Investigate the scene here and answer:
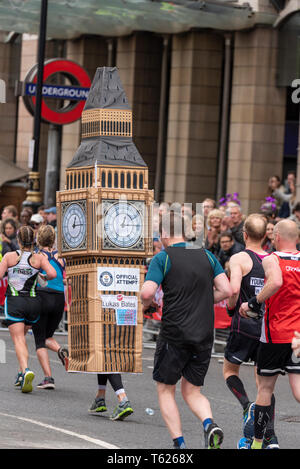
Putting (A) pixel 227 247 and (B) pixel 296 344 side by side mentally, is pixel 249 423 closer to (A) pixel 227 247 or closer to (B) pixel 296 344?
(B) pixel 296 344

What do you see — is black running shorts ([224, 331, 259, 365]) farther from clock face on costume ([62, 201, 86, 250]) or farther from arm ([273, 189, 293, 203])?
arm ([273, 189, 293, 203])

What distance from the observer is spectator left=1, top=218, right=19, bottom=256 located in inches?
756

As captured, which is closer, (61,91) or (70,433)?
(70,433)

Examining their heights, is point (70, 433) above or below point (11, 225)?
below

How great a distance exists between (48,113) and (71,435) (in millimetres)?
19040

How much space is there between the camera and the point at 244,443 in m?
9.28

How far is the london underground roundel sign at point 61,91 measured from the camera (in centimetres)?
2686

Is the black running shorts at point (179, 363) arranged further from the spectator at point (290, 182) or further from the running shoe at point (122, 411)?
the spectator at point (290, 182)

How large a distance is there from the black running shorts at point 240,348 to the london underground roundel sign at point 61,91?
17.3 m

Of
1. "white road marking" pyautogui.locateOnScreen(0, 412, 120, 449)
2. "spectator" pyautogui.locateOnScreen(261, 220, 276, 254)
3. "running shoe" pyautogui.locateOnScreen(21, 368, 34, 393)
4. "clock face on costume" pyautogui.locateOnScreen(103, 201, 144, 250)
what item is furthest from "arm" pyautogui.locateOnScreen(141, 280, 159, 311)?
"spectator" pyautogui.locateOnScreen(261, 220, 276, 254)

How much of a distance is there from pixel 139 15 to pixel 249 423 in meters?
18.1

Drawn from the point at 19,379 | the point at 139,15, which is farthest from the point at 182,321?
the point at 139,15

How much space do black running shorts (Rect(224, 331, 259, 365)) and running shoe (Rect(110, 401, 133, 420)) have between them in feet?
3.68
